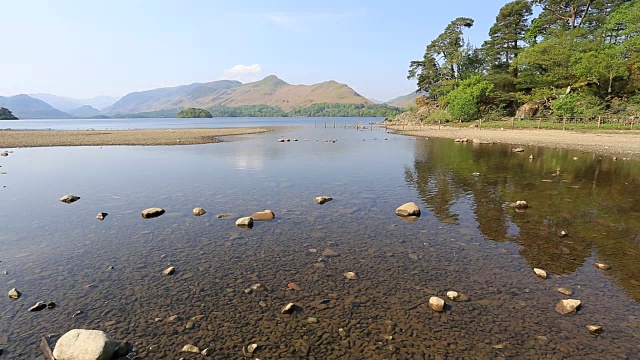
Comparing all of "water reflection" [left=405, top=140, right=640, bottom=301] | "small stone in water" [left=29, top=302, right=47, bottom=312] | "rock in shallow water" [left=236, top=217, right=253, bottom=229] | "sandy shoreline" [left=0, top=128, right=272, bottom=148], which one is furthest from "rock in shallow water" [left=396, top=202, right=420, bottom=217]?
"sandy shoreline" [left=0, top=128, right=272, bottom=148]

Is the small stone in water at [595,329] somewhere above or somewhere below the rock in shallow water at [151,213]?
below

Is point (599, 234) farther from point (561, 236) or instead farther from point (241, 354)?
point (241, 354)

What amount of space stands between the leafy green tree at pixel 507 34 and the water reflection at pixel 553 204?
205 ft

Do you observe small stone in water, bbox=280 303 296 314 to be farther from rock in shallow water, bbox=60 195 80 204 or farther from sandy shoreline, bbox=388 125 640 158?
sandy shoreline, bbox=388 125 640 158

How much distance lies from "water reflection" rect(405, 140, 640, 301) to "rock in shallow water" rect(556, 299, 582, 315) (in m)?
1.92

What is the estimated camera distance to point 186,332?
7188 mm

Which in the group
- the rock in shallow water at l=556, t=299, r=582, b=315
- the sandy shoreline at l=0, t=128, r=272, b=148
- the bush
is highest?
the bush

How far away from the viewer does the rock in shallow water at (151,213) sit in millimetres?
15562

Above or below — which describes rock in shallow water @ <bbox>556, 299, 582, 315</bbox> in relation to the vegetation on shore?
below

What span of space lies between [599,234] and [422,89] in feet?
352

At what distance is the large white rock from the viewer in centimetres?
604

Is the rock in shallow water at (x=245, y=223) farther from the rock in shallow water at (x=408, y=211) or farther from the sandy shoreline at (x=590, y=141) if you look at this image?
the sandy shoreline at (x=590, y=141)

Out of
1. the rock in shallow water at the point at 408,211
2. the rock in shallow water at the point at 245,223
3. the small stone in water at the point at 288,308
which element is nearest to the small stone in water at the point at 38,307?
the small stone in water at the point at 288,308

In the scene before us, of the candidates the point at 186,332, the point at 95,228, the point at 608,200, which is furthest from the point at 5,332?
the point at 608,200
